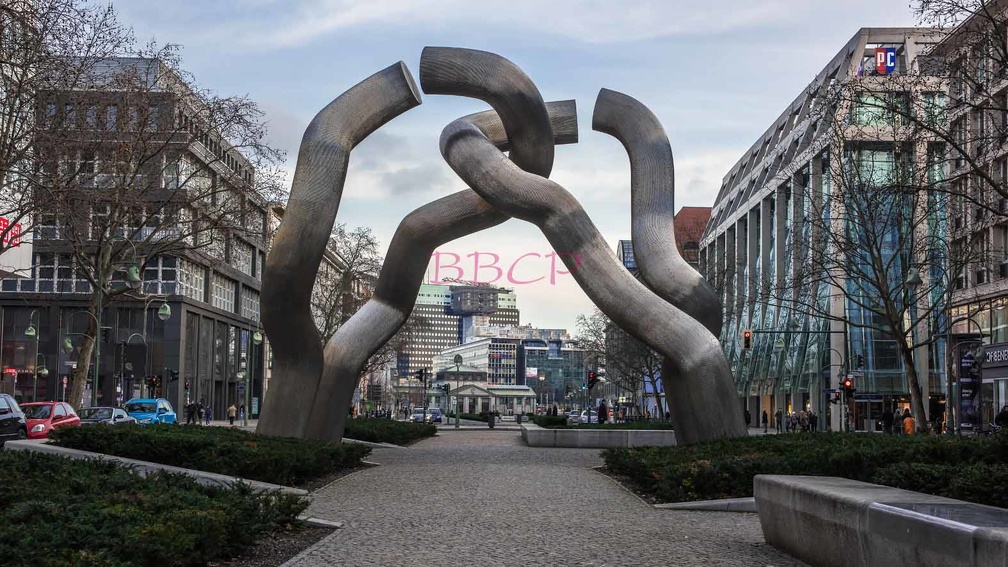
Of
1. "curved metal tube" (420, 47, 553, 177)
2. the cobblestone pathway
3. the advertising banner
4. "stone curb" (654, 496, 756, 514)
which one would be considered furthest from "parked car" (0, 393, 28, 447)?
the advertising banner

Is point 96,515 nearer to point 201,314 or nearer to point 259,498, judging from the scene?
point 259,498

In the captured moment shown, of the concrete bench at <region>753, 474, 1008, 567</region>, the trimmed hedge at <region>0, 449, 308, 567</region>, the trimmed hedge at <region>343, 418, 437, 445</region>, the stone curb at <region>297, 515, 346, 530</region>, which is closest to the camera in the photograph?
the concrete bench at <region>753, 474, 1008, 567</region>

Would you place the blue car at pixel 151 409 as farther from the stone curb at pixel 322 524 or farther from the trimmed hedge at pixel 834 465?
the stone curb at pixel 322 524

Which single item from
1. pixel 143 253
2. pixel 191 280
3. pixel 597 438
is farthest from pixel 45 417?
pixel 191 280

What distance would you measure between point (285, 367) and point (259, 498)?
10.6 metres

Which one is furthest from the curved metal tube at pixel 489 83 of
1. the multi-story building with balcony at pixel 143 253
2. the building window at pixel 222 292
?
the building window at pixel 222 292

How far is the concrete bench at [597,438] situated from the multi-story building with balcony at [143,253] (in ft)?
35.7

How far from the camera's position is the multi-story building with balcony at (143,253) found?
2803 centimetres

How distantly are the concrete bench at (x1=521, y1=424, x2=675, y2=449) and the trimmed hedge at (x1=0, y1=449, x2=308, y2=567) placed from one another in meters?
23.1

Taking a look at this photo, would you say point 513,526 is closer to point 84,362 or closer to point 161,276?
point 84,362

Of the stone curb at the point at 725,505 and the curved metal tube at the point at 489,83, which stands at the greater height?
the curved metal tube at the point at 489,83

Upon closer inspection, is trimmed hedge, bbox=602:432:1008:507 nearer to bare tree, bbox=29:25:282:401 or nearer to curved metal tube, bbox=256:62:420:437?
curved metal tube, bbox=256:62:420:437

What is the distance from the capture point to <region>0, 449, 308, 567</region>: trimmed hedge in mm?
6930

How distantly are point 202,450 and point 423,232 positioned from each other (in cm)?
908
